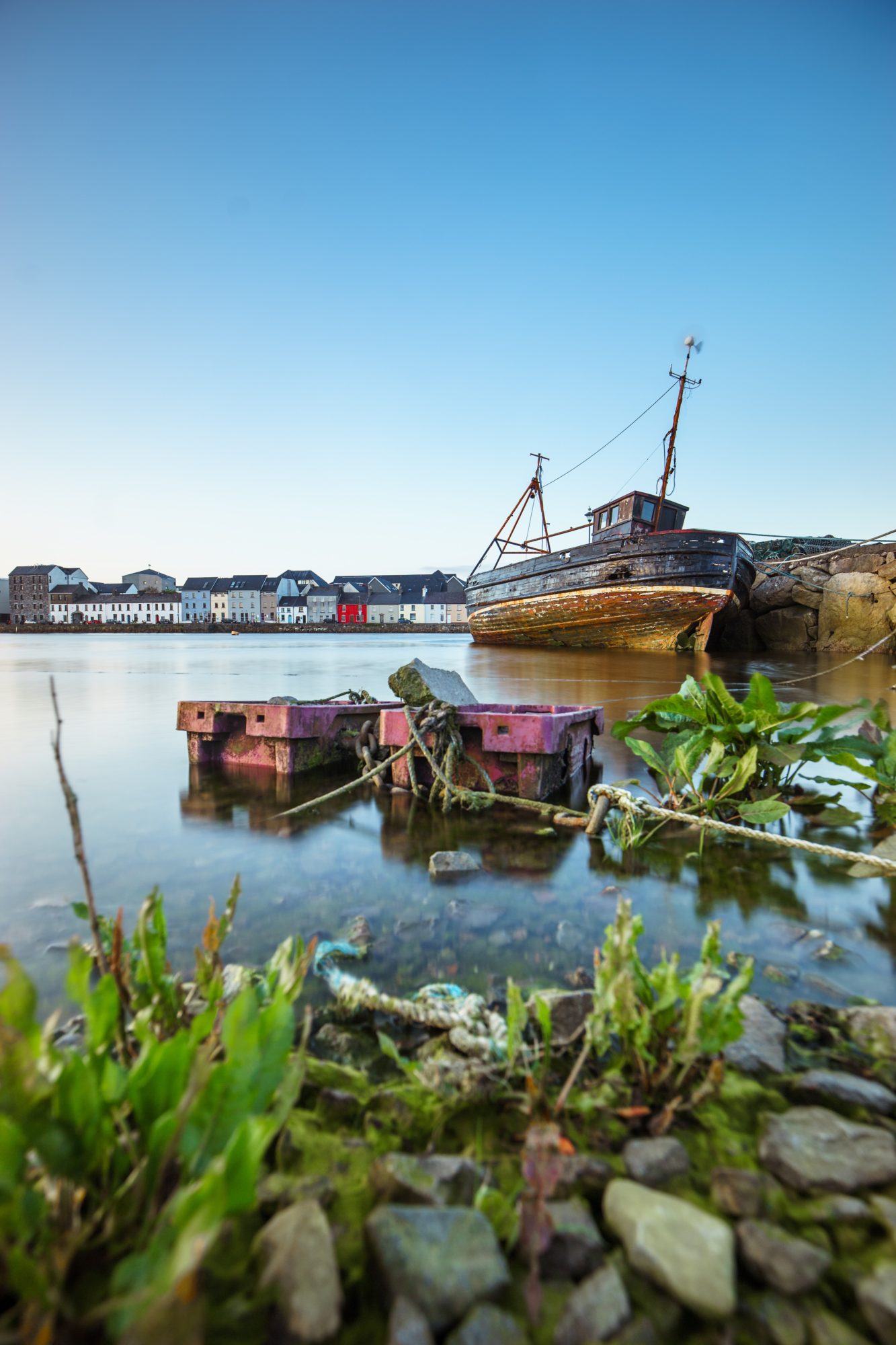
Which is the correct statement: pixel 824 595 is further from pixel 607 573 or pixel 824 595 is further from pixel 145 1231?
pixel 145 1231

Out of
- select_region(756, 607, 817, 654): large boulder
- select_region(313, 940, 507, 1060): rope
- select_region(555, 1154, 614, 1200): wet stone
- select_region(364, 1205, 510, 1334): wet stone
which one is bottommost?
select_region(313, 940, 507, 1060): rope

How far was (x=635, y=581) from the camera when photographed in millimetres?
19344

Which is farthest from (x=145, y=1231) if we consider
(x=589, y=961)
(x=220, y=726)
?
(x=220, y=726)

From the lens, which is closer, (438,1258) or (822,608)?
(438,1258)

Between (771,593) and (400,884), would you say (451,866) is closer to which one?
(400,884)

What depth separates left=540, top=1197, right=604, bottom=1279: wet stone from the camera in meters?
0.98

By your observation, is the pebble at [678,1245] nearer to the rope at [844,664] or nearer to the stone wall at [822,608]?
the rope at [844,664]

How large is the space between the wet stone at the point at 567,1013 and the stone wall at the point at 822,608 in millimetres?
22959

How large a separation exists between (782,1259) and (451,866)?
2.15 meters

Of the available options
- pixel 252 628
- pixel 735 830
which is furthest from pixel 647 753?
pixel 252 628

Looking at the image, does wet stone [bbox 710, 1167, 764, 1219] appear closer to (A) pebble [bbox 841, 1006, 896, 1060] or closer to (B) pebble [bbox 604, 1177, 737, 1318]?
(B) pebble [bbox 604, 1177, 737, 1318]

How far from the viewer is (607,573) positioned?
20.0m

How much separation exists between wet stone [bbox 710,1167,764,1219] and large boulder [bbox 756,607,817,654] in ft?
91.4

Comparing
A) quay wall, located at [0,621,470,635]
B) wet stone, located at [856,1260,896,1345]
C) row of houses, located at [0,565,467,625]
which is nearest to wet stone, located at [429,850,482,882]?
wet stone, located at [856,1260,896,1345]
